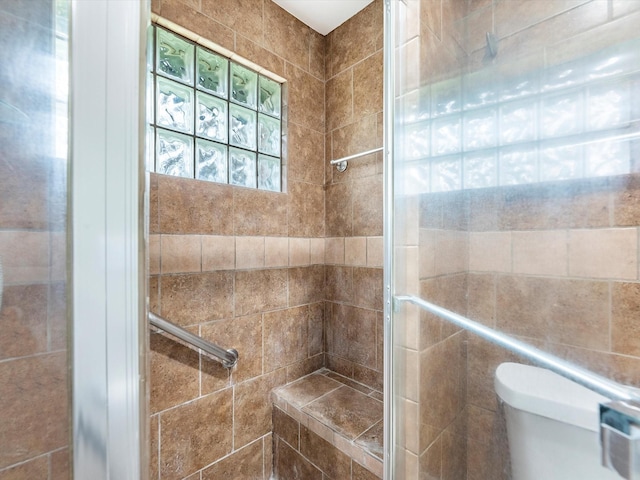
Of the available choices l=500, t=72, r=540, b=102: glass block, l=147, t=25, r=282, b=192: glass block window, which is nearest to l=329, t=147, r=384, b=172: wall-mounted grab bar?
l=147, t=25, r=282, b=192: glass block window

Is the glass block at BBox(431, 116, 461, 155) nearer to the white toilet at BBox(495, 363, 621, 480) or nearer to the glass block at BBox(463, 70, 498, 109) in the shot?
the glass block at BBox(463, 70, 498, 109)

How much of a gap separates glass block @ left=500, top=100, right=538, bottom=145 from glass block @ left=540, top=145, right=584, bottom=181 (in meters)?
0.08

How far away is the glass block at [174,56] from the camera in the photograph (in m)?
1.10

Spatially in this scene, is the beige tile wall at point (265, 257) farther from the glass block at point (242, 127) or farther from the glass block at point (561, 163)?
the glass block at point (561, 163)

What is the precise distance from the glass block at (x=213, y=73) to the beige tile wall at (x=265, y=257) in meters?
0.09

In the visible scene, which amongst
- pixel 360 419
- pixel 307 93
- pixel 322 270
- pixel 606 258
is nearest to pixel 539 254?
pixel 606 258

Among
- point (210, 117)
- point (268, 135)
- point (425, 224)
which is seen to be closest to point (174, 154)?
point (210, 117)

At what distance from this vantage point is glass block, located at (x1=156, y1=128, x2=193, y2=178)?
3.56 feet

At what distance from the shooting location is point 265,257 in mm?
1305

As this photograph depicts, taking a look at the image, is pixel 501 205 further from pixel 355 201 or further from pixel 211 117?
pixel 211 117

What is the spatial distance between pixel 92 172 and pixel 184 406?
1090 mm

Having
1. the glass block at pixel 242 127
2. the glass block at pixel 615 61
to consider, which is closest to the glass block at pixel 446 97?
the glass block at pixel 615 61

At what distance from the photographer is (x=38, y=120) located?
0.27 meters

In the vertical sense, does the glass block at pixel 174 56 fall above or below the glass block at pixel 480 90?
above
